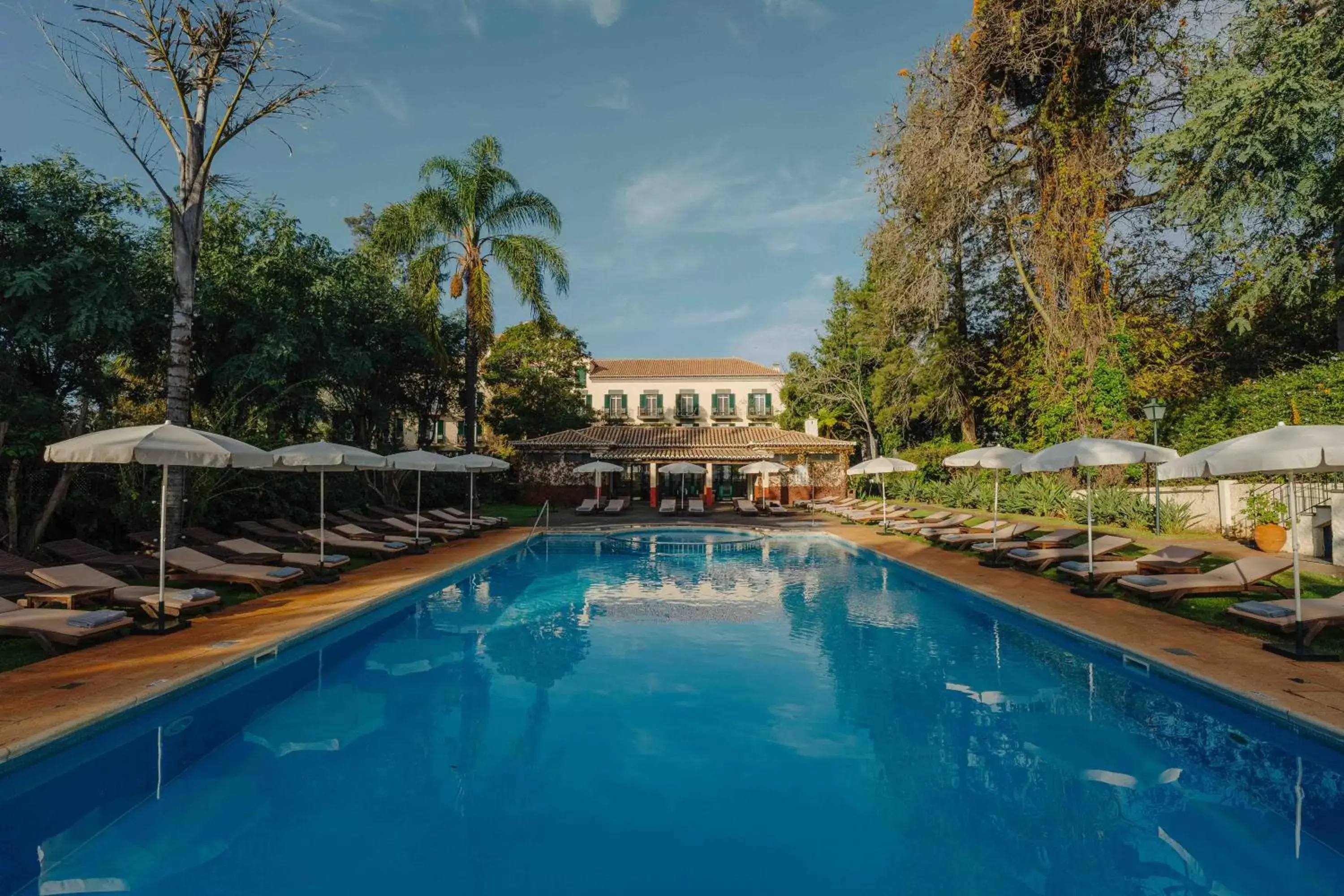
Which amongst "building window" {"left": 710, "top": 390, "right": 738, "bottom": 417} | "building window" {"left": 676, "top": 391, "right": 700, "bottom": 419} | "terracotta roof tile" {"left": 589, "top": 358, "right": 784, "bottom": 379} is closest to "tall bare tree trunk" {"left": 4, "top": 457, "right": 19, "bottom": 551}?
"terracotta roof tile" {"left": 589, "top": 358, "right": 784, "bottom": 379}

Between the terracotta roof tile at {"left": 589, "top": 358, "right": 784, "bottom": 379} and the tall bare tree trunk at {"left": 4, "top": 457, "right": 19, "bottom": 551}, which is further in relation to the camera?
the terracotta roof tile at {"left": 589, "top": 358, "right": 784, "bottom": 379}

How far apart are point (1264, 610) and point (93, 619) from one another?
11.6 meters

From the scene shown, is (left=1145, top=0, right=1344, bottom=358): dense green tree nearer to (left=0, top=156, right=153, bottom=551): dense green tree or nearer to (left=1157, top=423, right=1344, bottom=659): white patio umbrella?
(left=1157, top=423, right=1344, bottom=659): white patio umbrella

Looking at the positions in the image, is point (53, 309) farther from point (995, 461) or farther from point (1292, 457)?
point (995, 461)

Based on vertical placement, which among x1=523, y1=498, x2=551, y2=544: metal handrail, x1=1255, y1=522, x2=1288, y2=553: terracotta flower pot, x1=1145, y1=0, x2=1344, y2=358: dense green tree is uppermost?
x1=1145, y1=0, x2=1344, y2=358: dense green tree

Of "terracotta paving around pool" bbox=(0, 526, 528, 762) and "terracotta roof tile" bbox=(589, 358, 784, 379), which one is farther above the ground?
"terracotta roof tile" bbox=(589, 358, 784, 379)

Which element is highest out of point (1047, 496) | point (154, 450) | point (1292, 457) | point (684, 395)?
point (684, 395)

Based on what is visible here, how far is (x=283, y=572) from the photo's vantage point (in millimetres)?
9352

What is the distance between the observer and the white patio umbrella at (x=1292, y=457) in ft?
A: 17.9

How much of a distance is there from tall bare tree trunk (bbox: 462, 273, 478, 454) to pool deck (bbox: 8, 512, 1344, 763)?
912cm

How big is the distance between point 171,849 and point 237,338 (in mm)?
14104

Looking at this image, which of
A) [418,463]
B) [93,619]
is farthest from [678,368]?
[93,619]

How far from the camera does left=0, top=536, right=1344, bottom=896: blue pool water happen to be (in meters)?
3.43

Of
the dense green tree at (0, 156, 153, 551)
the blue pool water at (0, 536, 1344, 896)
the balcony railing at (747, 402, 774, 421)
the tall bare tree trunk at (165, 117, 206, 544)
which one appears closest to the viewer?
the blue pool water at (0, 536, 1344, 896)
